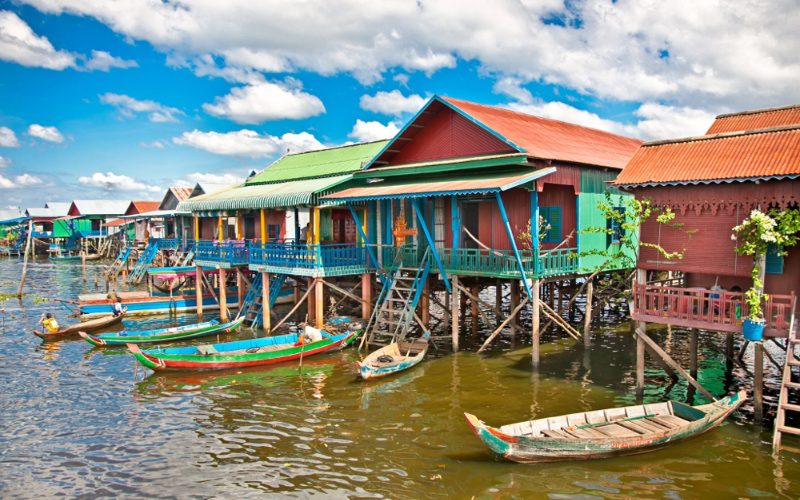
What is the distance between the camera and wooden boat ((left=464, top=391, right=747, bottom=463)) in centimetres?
1216

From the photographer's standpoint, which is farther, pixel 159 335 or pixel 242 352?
pixel 159 335

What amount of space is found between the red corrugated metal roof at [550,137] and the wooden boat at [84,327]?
18282 millimetres

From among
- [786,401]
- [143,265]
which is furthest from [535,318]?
[143,265]

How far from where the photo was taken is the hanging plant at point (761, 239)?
520 inches

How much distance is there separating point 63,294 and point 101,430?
93.8 feet

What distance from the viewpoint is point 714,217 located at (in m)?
15.2

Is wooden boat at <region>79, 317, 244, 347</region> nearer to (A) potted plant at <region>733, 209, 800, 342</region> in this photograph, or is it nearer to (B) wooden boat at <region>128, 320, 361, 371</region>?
(B) wooden boat at <region>128, 320, 361, 371</region>

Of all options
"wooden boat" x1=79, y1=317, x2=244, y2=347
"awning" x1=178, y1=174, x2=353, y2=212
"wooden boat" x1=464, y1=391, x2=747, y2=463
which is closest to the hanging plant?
"wooden boat" x1=464, y1=391, x2=747, y2=463

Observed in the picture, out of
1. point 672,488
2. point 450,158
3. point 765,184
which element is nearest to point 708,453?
point 672,488

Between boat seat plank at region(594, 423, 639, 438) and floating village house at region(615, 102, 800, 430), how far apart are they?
122 inches

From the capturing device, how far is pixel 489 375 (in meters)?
18.8

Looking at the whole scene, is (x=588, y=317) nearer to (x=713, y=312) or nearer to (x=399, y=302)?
(x=399, y=302)

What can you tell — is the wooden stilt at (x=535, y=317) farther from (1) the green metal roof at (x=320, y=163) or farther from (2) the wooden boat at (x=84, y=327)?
(2) the wooden boat at (x=84, y=327)

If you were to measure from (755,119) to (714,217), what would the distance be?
26.7 feet
